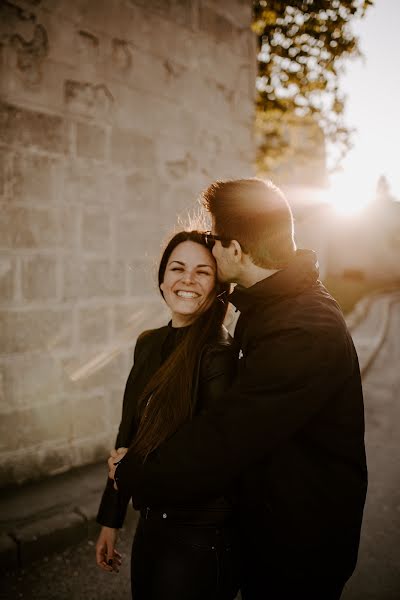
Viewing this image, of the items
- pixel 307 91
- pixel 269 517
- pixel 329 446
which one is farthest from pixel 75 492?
pixel 307 91

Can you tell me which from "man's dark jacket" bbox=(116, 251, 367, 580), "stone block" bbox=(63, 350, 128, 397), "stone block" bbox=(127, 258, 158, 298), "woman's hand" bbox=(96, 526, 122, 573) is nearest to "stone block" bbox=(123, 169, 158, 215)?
"stone block" bbox=(127, 258, 158, 298)

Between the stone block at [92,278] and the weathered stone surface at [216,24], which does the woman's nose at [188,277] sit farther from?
the weathered stone surface at [216,24]

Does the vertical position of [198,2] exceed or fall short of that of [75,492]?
it exceeds it

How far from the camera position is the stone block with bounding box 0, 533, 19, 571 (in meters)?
2.70

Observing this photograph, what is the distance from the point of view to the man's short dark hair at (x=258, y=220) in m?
1.58

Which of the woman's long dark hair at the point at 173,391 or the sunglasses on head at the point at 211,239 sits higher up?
the sunglasses on head at the point at 211,239

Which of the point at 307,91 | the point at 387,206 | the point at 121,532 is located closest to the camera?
the point at 121,532

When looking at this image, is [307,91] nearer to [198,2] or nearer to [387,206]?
[198,2]

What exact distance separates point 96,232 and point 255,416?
2.65 m

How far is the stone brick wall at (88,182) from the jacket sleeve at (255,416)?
2315 mm

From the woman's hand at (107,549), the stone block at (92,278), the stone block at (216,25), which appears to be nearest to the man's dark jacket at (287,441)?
the woman's hand at (107,549)

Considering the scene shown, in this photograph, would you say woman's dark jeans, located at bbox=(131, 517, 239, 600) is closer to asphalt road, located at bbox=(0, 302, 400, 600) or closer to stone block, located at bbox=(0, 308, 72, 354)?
asphalt road, located at bbox=(0, 302, 400, 600)

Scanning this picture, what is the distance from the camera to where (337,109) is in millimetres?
8633

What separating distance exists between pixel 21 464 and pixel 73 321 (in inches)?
45.0
